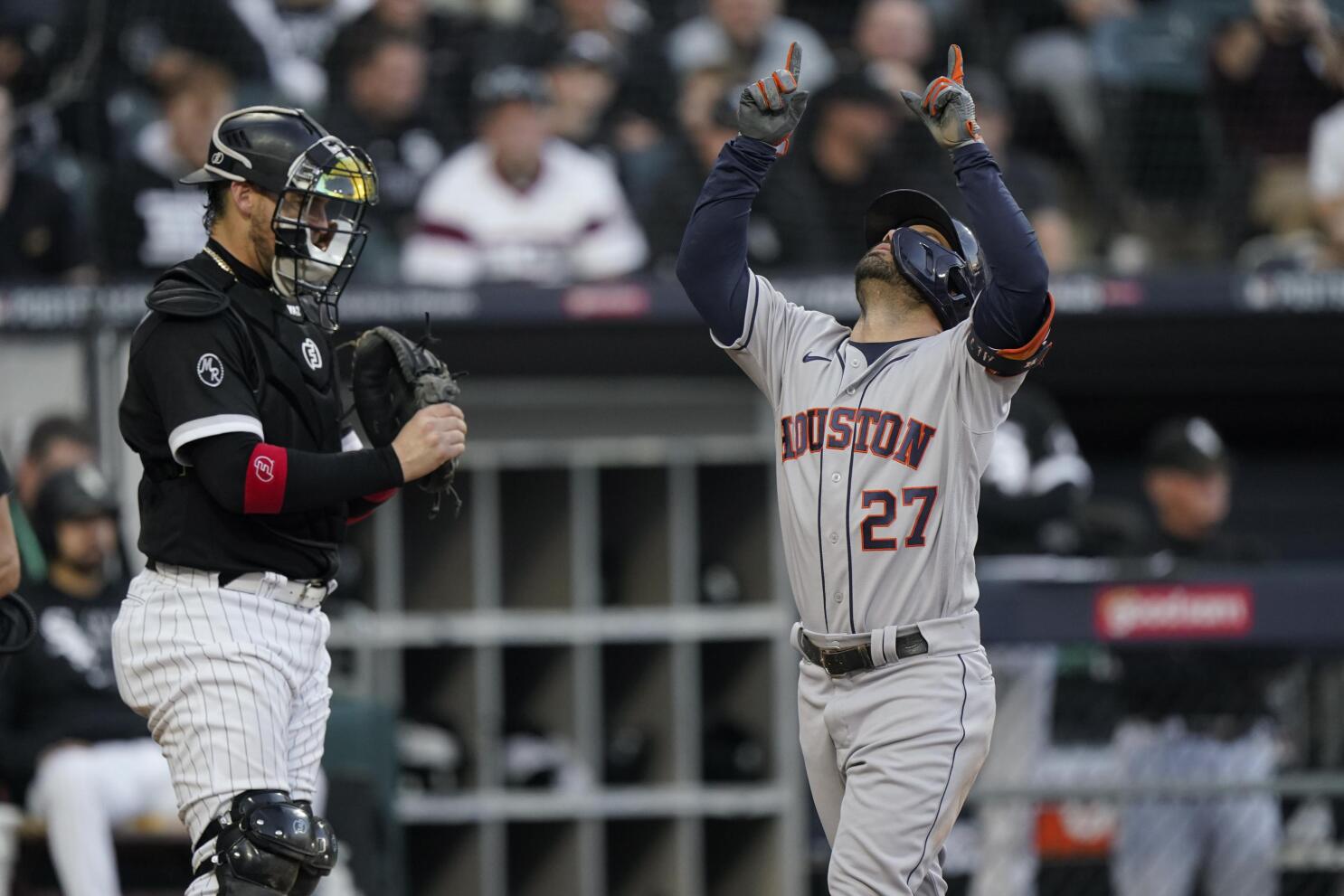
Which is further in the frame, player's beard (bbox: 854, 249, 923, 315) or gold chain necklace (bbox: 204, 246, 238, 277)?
player's beard (bbox: 854, 249, 923, 315)

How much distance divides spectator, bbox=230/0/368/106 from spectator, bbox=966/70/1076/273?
2573mm

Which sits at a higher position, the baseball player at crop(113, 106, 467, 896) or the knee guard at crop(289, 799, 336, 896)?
the baseball player at crop(113, 106, 467, 896)

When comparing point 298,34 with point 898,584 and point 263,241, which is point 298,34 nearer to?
point 263,241

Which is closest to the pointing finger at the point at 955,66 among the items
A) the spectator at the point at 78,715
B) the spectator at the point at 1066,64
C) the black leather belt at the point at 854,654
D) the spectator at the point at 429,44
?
the black leather belt at the point at 854,654

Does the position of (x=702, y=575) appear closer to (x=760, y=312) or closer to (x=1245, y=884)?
(x=1245, y=884)

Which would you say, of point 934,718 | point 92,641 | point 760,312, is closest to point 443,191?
point 92,641

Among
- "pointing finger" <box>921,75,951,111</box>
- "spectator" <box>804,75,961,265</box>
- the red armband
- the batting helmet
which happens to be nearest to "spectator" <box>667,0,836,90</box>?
"spectator" <box>804,75,961,265</box>

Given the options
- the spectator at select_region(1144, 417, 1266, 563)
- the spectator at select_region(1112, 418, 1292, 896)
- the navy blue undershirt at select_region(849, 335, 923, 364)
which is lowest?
the spectator at select_region(1112, 418, 1292, 896)

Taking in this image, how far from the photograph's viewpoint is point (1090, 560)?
6.32 m

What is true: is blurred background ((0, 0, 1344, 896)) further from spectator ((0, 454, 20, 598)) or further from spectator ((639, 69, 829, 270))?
spectator ((0, 454, 20, 598))

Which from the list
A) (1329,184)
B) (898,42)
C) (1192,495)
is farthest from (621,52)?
(1192,495)

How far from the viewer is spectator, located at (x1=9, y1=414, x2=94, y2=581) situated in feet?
19.6

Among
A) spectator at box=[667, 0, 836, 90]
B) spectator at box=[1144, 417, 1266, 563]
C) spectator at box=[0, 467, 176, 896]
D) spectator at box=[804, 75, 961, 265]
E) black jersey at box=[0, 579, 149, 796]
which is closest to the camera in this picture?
spectator at box=[0, 467, 176, 896]

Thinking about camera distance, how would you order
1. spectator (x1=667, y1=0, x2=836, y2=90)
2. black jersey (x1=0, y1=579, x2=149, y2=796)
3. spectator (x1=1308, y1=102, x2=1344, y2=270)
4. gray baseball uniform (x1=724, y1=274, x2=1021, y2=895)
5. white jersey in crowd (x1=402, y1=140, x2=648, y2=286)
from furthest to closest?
spectator (x1=667, y1=0, x2=836, y2=90) → spectator (x1=1308, y1=102, x2=1344, y2=270) → white jersey in crowd (x1=402, y1=140, x2=648, y2=286) → black jersey (x1=0, y1=579, x2=149, y2=796) → gray baseball uniform (x1=724, y1=274, x2=1021, y2=895)
